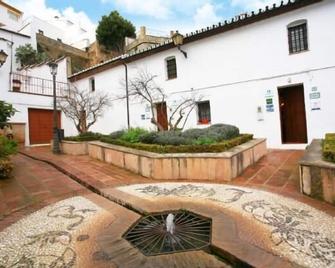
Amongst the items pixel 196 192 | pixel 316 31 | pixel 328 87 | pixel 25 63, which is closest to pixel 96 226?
pixel 196 192

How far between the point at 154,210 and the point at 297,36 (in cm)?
778

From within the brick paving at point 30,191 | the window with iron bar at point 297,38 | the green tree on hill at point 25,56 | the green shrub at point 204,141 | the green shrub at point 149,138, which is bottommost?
the brick paving at point 30,191

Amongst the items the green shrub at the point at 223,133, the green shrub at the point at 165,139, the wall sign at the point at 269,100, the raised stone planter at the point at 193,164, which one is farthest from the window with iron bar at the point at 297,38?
the green shrub at the point at 165,139

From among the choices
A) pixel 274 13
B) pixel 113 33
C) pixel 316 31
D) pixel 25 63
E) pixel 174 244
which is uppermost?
pixel 113 33

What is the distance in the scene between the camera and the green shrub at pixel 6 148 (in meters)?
5.71

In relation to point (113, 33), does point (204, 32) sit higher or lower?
lower

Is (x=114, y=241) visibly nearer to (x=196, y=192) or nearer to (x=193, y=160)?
(x=196, y=192)

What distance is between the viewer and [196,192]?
4.27 m

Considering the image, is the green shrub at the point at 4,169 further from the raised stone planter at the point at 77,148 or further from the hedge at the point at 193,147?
the raised stone planter at the point at 77,148

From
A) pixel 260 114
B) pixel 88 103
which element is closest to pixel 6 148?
pixel 260 114

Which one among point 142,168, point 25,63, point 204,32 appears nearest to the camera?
point 142,168

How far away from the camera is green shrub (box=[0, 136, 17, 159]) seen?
18.7 feet

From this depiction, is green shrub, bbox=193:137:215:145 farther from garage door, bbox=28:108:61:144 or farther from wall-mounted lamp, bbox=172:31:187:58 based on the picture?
garage door, bbox=28:108:61:144

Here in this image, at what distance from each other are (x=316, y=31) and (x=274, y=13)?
58.2 inches
